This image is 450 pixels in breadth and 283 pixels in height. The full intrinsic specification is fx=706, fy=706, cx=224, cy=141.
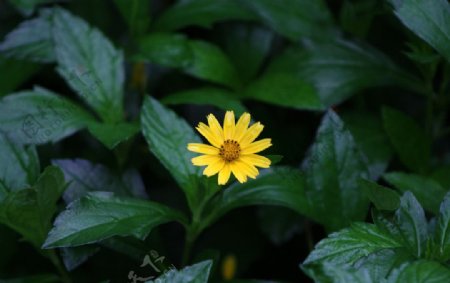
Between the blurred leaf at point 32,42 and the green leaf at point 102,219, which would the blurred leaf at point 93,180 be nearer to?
the green leaf at point 102,219

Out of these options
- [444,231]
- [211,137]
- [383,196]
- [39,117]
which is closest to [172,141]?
[211,137]

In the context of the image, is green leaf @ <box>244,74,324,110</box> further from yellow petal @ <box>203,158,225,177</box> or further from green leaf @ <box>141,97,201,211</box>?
yellow petal @ <box>203,158,225,177</box>

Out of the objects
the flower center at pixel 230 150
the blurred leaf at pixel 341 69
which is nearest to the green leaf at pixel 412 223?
the flower center at pixel 230 150

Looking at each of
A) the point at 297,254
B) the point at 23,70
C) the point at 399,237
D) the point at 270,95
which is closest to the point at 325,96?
the point at 270,95

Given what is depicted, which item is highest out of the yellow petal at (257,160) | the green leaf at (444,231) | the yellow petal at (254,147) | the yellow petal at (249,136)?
the yellow petal at (249,136)

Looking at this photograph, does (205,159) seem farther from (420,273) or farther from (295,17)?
(295,17)
